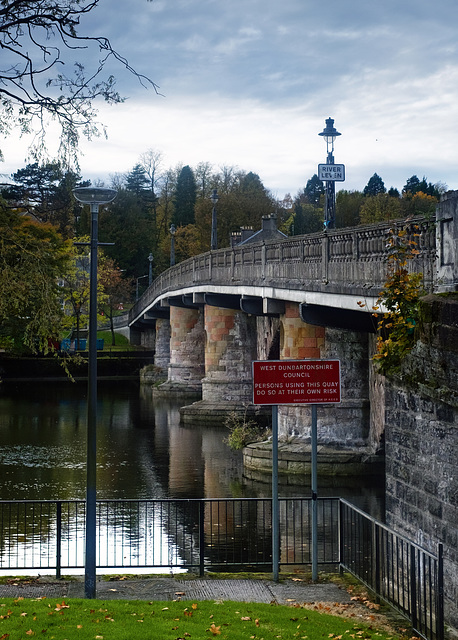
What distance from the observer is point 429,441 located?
32.6 ft

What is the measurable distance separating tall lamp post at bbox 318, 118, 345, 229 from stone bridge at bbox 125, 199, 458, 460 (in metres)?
0.62

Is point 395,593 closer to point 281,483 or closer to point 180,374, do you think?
point 281,483

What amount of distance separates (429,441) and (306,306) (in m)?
12.6

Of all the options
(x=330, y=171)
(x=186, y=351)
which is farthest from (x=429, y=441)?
(x=186, y=351)

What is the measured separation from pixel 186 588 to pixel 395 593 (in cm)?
252

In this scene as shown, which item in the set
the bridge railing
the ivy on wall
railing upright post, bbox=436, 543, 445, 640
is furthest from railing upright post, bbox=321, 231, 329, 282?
railing upright post, bbox=436, 543, 445, 640

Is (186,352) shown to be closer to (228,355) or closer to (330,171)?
(228,355)

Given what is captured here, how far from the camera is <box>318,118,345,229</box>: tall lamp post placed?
1584 cm

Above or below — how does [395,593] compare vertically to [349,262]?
below

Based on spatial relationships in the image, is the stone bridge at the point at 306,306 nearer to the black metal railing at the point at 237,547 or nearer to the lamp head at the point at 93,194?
the black metal railing at the point at 237,547

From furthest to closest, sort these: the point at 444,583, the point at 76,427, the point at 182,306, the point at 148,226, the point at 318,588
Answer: the point at 148,226 → the point at 182,306 → the point at 76,427 → the point at 318,588 → the point at 444,583

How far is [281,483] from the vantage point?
75.4 ft

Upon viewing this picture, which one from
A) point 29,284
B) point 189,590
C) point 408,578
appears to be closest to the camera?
point 408,578

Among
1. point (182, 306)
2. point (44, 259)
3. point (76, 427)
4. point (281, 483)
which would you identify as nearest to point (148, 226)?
point (182, 306)
